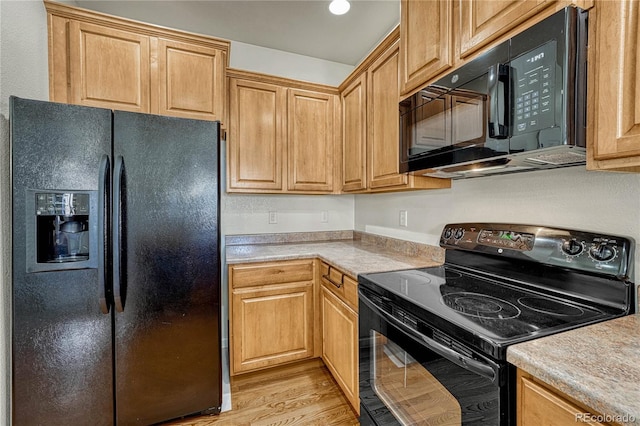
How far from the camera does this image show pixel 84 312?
1458mm

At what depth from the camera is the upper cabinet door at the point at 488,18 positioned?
37.7 inches

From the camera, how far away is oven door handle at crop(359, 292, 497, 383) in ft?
2.48

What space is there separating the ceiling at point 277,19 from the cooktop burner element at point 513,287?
1.80m

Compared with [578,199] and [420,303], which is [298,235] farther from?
[578,199]

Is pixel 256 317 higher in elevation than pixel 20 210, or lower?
lower

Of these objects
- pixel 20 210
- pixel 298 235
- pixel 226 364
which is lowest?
pixel 226 364

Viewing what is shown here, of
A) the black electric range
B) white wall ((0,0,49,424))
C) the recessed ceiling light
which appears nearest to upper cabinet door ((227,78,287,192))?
the recessed ceiling light

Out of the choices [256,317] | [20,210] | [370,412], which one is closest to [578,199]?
[370,412]

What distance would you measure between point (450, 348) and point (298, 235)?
6.45ft

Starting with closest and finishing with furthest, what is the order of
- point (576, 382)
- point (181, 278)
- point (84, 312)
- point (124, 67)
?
point (576, 382) < point (84, 312) < point (181, 278) < point (124, 67)

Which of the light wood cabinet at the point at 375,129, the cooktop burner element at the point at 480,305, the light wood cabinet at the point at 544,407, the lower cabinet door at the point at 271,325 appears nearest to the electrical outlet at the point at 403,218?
the light wood cabinet at the point at 375,129

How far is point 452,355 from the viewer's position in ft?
2.86

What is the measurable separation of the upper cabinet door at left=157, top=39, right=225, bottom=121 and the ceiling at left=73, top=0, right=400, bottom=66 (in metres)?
0.40

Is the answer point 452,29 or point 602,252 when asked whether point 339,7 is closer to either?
point 452,29
